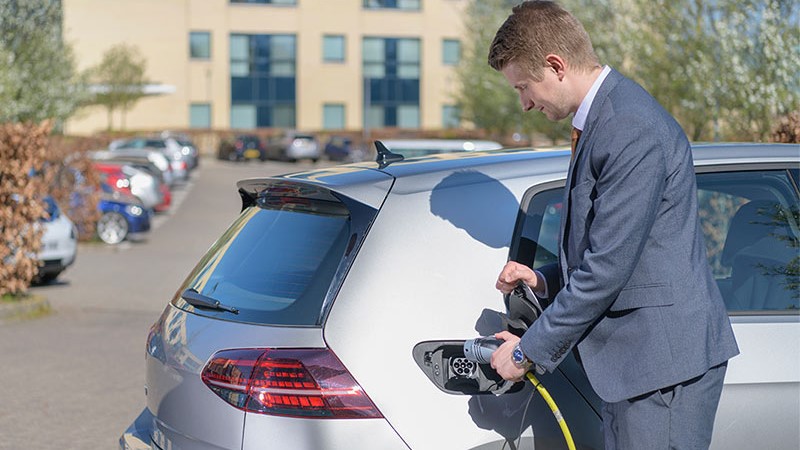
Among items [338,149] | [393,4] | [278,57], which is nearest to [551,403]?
[338,149]

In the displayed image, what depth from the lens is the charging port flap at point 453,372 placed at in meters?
3.16

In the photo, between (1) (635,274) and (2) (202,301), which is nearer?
(1) (635,274)

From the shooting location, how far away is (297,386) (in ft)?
10.5

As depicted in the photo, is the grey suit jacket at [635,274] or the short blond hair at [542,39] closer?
the grey suit jacket at [635,274]

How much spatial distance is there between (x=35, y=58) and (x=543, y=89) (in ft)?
79.6

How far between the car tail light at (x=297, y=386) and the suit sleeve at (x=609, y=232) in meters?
0.54

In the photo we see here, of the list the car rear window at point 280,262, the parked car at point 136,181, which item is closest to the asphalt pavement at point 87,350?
the car rear window at point 280,262

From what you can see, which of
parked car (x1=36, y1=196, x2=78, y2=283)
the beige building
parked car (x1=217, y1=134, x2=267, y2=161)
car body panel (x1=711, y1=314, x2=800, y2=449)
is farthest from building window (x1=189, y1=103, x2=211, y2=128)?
car body panel (x1=711, y1=314, x2=800, y2=449)

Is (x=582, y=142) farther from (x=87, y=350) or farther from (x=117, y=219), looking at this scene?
(x=117, y=219)

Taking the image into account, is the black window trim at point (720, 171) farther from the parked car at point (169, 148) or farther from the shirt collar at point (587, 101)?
the parked car at point (169, 148)

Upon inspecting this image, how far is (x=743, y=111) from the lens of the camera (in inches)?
549

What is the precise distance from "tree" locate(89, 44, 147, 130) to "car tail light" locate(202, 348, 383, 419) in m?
62.8

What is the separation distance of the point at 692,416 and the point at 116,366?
22.4ft

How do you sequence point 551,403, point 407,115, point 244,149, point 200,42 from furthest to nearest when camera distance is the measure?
point 407,115 → point 200,42 → point 244,149 → point 551,403
